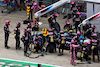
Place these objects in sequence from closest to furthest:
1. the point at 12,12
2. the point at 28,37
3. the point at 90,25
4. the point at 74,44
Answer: the point at 74,44
the point at 28,37
the point at 90,25
the point at 12,12

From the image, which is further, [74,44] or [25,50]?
[25,50]

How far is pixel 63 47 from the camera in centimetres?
1560

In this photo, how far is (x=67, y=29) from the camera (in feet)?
54.6

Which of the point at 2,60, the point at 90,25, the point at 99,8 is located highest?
the point at 99,8

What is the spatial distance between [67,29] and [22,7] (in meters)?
8.86

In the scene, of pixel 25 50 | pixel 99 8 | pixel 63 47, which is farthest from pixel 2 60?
pixel 99 8

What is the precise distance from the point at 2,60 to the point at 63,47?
3.70 meters

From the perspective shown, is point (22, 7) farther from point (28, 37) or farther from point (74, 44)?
point (74, 44)

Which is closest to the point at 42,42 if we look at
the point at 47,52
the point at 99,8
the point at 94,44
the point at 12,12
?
the point at 47,52

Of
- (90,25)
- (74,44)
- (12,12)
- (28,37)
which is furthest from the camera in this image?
(12,12)

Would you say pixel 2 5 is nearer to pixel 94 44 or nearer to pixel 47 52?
pixel 47 52

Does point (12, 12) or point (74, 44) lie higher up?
point (12, 12)

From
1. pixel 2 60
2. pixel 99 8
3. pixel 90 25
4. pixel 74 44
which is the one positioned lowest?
pixel 2 60

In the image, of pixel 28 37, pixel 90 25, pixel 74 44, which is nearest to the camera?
pixel 74 44
